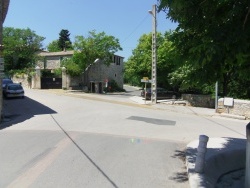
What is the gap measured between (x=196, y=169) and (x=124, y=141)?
15.7 ft

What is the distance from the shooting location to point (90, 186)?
6.75m

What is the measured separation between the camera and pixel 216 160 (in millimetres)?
8812

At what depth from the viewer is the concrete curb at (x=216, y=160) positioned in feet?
23.3

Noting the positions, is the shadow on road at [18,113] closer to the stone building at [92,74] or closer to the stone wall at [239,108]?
the stone wall at [239,108]

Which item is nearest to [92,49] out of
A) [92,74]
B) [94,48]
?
[94,48]

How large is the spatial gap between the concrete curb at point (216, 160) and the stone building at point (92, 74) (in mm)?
35719

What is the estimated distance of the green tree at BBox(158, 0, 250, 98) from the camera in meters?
5.61

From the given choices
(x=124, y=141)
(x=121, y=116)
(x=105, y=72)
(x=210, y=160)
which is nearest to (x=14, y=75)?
(x=105, y=72)

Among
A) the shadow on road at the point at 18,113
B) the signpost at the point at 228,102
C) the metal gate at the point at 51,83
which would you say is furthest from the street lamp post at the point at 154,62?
the metal gate at the point at 51,83

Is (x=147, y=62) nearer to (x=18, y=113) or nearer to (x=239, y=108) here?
(x=239, y=108)

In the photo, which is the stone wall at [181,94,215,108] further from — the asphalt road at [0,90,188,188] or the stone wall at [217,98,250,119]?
the asphalt road at [0,90,188,188]

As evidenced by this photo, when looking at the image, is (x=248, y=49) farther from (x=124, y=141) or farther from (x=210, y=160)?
(x=124, y=141)

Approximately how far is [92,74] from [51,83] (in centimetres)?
642

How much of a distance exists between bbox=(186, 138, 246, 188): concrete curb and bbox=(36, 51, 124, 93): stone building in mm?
35719
